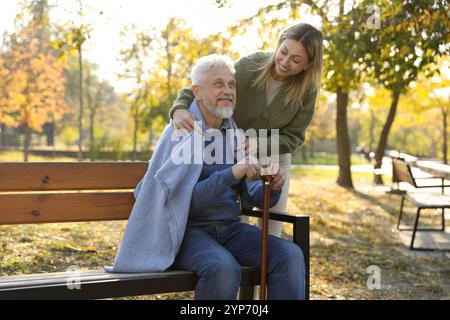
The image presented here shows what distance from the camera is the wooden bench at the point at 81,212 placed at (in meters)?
2.65

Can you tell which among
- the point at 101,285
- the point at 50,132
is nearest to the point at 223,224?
the point at 101,285

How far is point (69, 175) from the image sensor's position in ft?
11.2

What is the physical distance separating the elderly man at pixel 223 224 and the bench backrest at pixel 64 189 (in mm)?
630

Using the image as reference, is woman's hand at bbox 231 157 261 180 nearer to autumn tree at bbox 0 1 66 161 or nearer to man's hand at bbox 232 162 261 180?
man's hand at bbox 232 162 261 180

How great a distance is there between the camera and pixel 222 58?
10.2 feet

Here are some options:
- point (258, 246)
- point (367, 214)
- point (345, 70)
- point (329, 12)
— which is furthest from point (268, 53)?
point (329, 12)

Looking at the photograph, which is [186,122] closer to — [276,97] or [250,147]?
[250,147]

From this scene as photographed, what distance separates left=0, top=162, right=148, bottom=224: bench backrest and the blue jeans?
665mm

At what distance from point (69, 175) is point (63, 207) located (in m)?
0.18

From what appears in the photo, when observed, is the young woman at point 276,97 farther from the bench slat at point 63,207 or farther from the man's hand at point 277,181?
the bench slat at point 63,207

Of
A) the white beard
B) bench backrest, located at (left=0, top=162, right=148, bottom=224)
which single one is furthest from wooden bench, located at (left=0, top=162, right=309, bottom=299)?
the white beard

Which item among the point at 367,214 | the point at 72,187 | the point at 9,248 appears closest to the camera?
the point at 72,187

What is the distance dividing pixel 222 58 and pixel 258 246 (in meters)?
0.95
